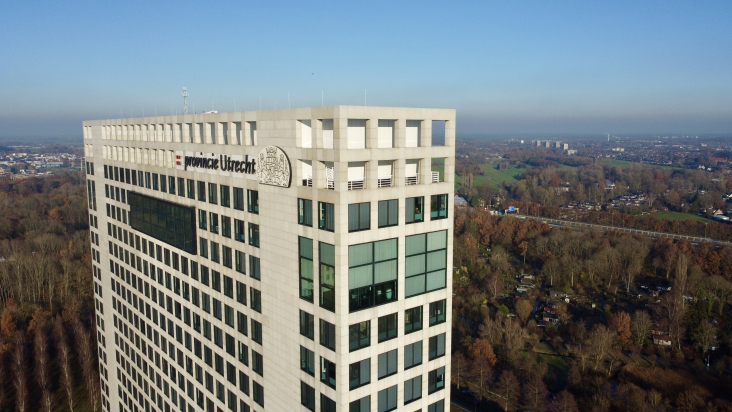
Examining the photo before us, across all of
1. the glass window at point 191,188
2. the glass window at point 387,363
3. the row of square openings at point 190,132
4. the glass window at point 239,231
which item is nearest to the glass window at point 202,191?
the glass window at point 191,188

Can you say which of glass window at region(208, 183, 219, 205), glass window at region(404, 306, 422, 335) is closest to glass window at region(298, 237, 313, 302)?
glass window at region(404, 306, 422, 335)

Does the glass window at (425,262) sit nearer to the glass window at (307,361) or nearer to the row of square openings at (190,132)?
the glass window at (307,361)

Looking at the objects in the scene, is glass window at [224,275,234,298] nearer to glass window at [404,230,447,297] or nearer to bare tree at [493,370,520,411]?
glass window at [404,230,447,297]

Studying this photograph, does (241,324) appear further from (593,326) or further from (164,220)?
(593,326)

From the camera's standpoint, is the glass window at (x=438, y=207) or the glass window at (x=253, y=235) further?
the glass window at (x=253, y=235)

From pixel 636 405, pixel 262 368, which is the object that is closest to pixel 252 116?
pixel 262 368

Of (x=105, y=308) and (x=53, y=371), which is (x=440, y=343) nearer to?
(x=105, y=308)
